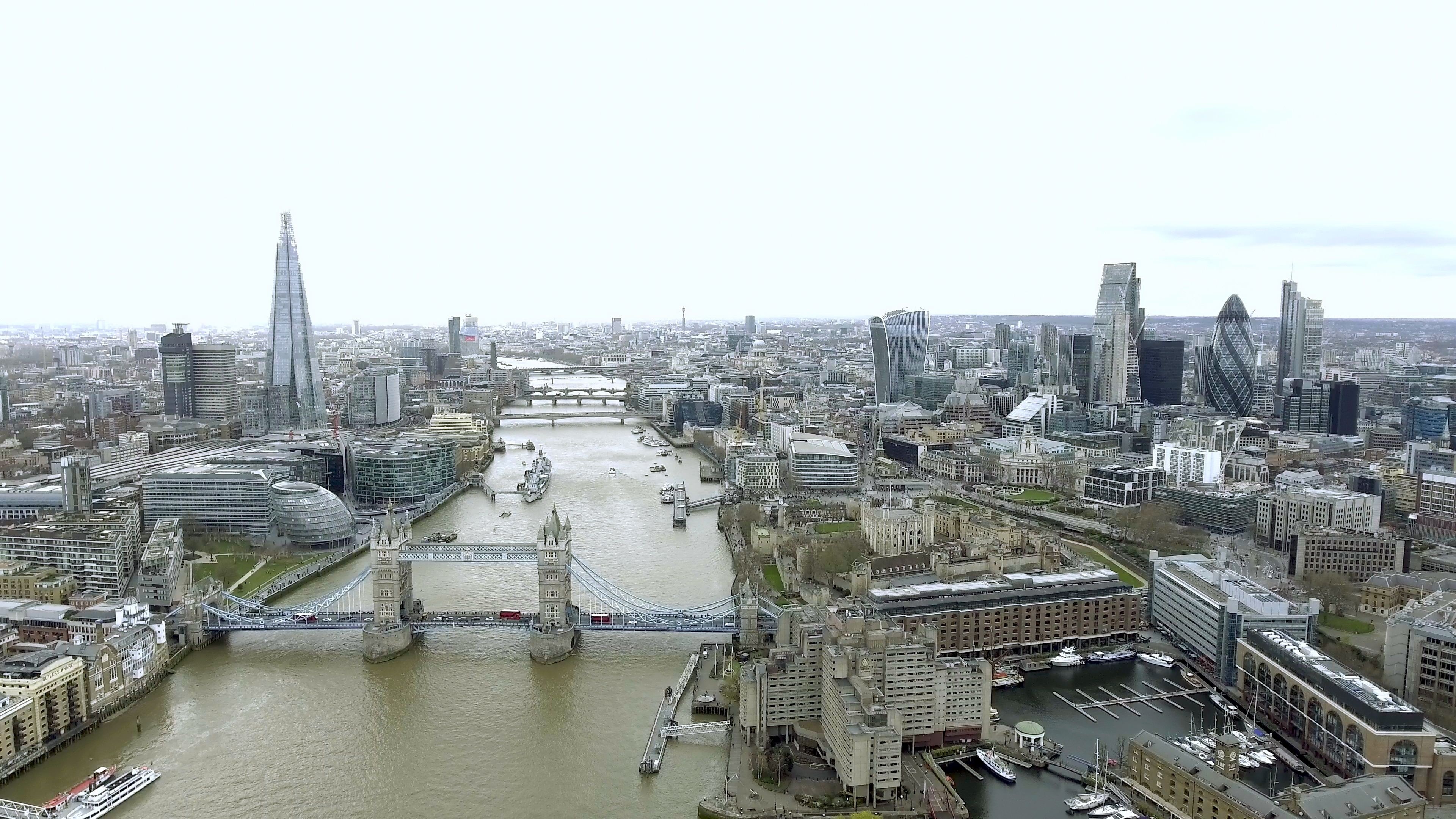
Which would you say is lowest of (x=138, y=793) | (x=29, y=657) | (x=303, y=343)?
(x=138, y=793)

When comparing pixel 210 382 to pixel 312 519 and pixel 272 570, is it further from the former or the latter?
pixel 272 570

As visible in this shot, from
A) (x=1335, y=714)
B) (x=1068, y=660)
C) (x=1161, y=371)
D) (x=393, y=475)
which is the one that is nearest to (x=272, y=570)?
(x=393, y=475)

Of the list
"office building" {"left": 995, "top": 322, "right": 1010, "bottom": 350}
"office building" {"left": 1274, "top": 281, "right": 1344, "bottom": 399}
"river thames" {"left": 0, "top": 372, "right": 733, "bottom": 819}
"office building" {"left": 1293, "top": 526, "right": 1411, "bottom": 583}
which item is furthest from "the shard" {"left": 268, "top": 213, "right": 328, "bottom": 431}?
"office building" {"left": 995, "top": 322, "right": 1010, "bottom": 350}

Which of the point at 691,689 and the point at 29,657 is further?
the point at 691,689

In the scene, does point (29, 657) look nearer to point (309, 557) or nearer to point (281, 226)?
point (309, 557)

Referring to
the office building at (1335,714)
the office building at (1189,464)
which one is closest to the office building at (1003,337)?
the office building at (1189,464)

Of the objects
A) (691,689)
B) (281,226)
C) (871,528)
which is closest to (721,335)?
(281,226)

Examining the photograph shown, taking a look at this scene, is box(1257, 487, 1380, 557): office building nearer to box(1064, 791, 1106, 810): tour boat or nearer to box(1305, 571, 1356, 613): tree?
box(1305, 571, 1356, 613): tree
